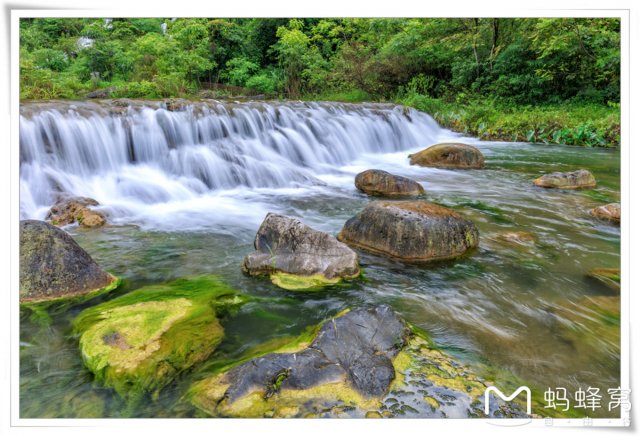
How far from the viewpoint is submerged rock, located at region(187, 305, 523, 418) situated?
199cm

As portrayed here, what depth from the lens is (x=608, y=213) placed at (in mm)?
5664

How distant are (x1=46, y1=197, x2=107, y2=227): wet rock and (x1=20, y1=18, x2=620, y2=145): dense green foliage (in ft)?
26.0

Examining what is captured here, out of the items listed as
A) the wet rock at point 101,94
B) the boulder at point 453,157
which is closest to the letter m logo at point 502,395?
the boulder at point 453,157

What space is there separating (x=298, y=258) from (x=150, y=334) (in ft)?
4.91

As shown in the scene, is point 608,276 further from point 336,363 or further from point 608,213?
point 336,363

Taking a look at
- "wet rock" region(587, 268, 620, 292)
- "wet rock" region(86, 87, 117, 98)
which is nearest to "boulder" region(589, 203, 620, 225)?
"wet rock" region(587, 268, 620, 292)

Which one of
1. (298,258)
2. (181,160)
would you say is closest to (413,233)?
(298,258)

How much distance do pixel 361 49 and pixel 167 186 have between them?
17711 millimetres

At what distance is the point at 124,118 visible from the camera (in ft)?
27.3

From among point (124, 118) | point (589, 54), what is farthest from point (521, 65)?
point (124, 118)

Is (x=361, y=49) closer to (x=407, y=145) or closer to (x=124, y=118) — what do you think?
(x=407, y=145)

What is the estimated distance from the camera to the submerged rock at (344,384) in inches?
78.5

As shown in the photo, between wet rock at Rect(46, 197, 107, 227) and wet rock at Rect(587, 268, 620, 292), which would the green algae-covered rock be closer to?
wet rock at Rect(46, 197, 107, 227)

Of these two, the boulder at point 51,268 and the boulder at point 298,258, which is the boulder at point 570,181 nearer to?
the boulder at point 298,258
